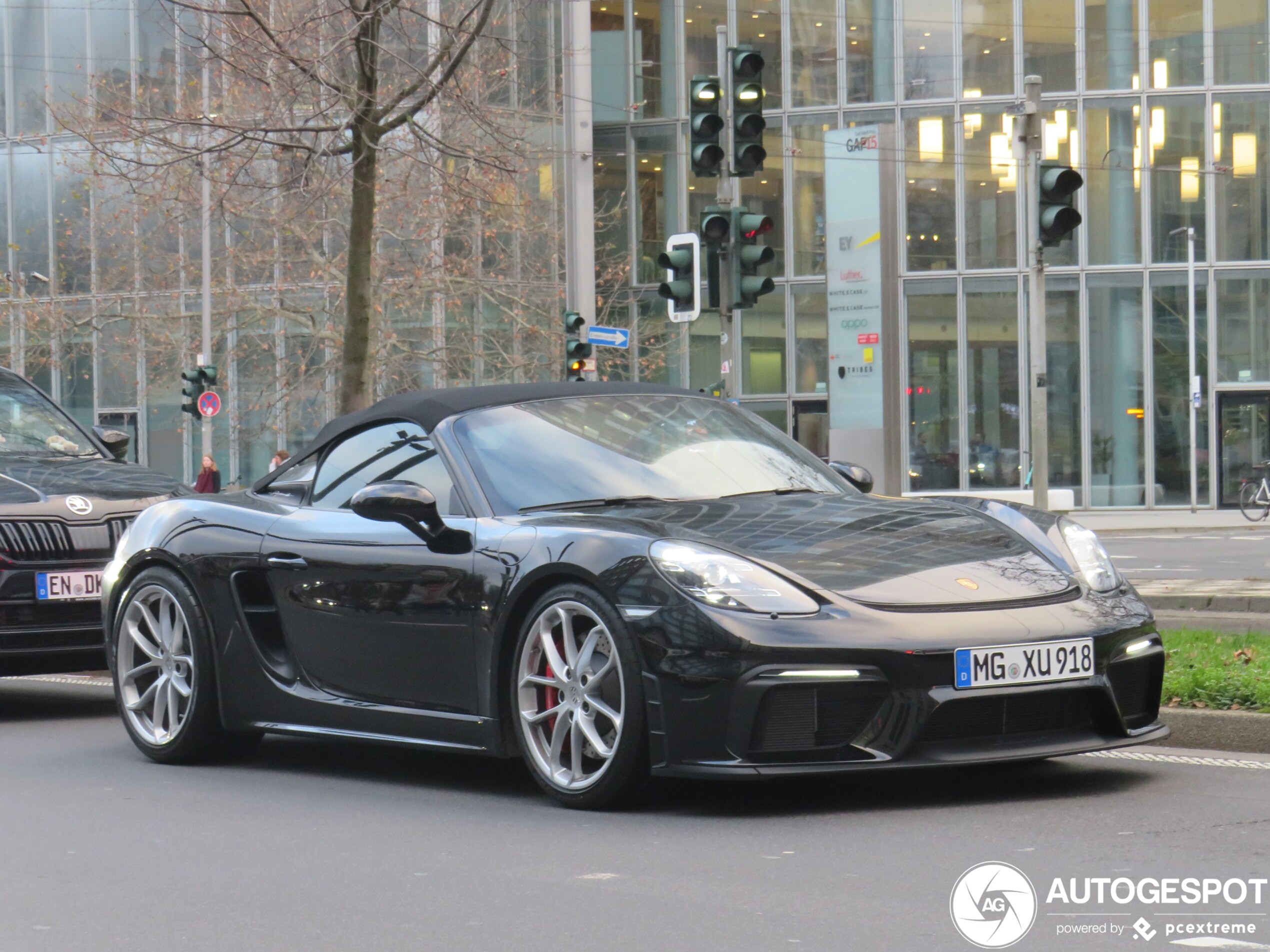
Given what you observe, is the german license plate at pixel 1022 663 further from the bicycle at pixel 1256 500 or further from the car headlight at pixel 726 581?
the bicycle at pixel 1256 500

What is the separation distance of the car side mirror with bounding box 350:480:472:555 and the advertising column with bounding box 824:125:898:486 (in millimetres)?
28872

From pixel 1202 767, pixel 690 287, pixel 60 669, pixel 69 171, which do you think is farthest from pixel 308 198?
pixel 69 171

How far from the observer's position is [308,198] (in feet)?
54.5

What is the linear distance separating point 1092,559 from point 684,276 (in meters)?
9.71

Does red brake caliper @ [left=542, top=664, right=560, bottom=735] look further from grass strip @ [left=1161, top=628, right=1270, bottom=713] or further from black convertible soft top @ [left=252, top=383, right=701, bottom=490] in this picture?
grass strip @ [left=1161, top=628, right=1270, bottom=713]

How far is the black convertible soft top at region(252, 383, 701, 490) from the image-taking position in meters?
6.74

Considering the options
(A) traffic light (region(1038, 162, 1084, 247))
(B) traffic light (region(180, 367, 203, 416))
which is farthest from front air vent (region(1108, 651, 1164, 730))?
(B) traffic light (region(180, 367, 203, 416))

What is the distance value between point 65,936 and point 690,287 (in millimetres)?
11416

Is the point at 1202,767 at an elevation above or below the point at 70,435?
below

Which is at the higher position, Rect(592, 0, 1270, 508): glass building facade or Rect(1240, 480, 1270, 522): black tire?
Rect(592, 0, 1270, 508): glass building facade

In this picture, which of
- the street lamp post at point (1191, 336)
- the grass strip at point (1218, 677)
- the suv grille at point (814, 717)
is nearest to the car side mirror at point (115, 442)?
the grass strip at point (1218, 677)

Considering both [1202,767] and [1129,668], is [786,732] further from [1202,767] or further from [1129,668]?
[1202,767]

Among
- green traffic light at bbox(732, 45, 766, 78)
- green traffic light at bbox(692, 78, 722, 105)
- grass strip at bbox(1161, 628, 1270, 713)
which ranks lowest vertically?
grass strip at bbox(1161, 628, 1270, 713)

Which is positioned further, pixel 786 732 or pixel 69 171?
pixel 69 171
